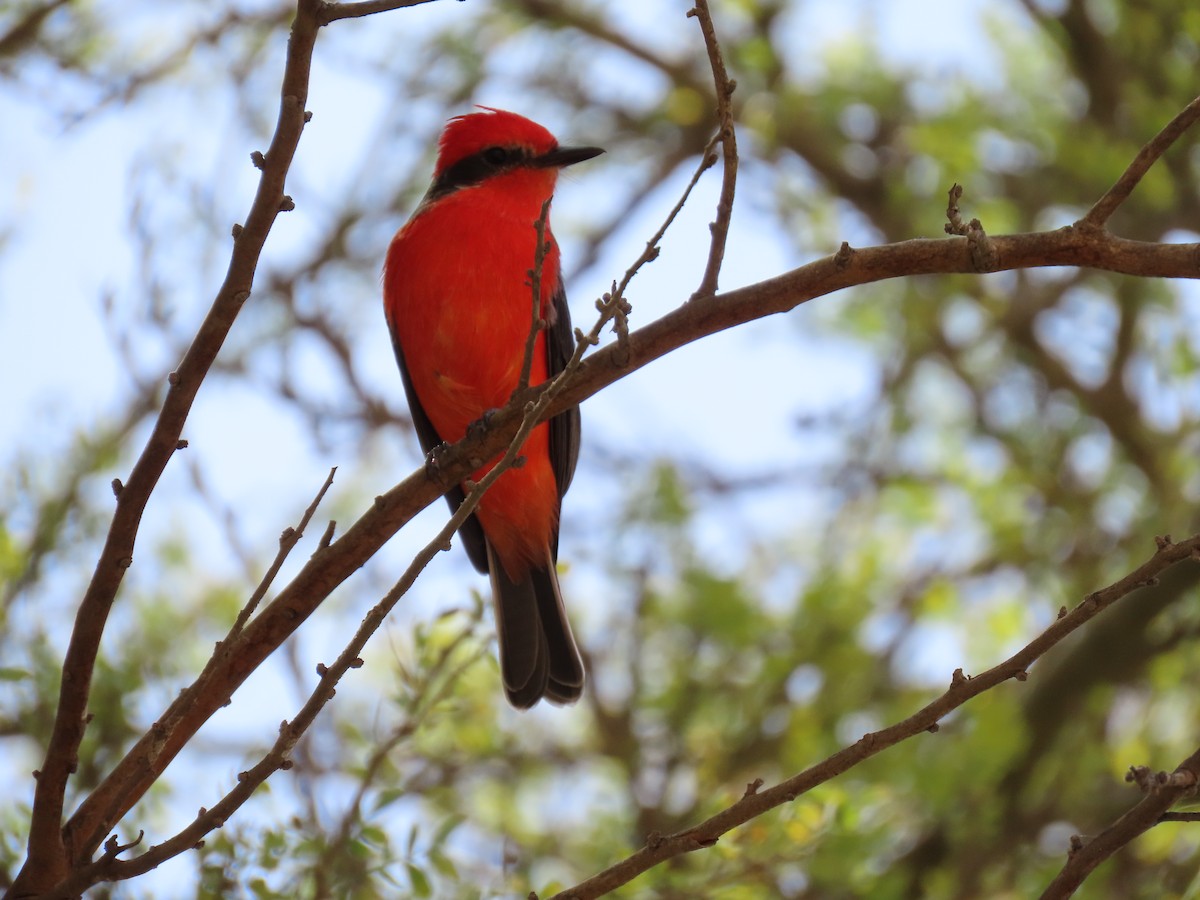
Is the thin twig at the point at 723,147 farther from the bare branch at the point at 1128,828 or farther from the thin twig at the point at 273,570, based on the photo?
the bare branch at the point at 1128,828

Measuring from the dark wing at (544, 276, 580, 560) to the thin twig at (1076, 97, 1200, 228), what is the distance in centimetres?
247

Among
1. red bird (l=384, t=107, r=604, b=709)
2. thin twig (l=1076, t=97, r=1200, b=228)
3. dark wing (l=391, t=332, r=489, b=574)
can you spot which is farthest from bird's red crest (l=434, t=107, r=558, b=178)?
thin twig (l=1076, t=97, r=1200, b=228)

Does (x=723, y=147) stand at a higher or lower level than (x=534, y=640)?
lower

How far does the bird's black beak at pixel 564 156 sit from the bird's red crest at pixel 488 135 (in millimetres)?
73

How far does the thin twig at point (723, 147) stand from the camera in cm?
278

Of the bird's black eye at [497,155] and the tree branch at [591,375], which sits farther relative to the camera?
the bird's black eye at [497,155]

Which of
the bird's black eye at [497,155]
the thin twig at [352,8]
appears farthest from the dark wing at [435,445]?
the thin twig at [352,8]

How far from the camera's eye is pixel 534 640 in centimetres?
490

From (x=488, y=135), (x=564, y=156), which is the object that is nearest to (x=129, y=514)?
(x=564, y=156)

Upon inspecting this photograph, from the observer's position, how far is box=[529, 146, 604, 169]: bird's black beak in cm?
507

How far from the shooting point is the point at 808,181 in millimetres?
7375

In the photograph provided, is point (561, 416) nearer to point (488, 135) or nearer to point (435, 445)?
point (435, 445)

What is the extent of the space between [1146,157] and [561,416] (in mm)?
2668

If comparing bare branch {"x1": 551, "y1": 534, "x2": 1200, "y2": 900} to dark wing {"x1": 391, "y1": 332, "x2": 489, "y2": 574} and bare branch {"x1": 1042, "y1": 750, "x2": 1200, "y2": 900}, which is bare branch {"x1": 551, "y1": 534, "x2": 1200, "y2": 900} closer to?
bare branch {"x1": 1042, "y1": 750, "x2": 1200, "y2": 900}
